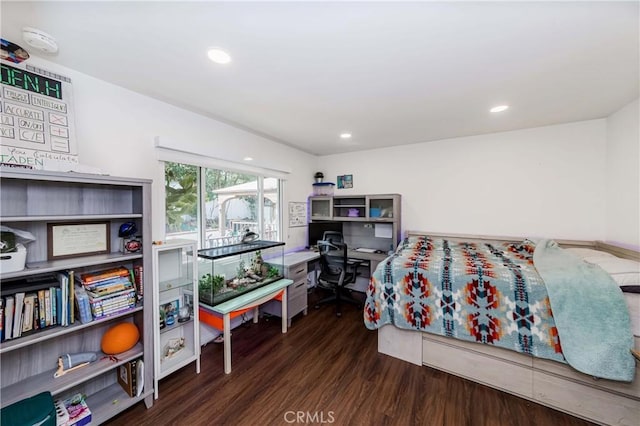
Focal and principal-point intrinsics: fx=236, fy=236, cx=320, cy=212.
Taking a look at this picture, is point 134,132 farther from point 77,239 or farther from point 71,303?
point 71,303

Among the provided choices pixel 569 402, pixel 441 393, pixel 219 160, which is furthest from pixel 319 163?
pixel 569 402

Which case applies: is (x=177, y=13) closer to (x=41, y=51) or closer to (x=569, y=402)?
(x=41, y=51)

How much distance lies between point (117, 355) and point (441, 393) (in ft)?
8.00

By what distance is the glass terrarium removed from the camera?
2240mm

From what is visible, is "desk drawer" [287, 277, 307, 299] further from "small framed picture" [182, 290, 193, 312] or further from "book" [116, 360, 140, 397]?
"book" [116, 360, 140, 397]

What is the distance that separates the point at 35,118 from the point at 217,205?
150cm

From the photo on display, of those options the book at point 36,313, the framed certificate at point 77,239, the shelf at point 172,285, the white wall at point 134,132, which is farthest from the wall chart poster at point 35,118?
the shelf at point 172,285

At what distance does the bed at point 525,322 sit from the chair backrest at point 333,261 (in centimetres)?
79

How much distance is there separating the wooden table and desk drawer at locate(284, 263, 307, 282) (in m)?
0.20

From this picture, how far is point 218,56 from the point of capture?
1527mm

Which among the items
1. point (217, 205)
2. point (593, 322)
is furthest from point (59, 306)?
point (593, 322)

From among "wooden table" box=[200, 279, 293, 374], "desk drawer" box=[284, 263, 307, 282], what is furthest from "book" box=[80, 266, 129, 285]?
"desk drawer" box=[284, 263, 307, 282]

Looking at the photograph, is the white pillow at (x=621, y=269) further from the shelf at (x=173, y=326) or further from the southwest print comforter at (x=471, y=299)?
the shelf at (x=173, y=326)

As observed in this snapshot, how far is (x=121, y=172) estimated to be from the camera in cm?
193
